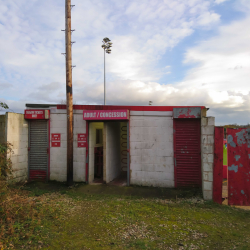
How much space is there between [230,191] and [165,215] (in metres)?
2.48

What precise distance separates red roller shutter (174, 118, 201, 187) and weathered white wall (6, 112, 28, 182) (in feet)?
22.1

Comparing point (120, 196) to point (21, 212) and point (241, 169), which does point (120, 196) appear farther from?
point (241, 169)

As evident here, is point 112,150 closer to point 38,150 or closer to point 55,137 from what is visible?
point 55,137

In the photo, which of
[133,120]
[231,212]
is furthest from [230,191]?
[133,120]

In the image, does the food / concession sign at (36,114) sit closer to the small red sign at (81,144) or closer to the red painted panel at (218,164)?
the small red sign at (81,144)

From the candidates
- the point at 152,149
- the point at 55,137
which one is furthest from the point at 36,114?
the point at 152,149

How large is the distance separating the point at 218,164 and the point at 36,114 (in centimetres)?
782

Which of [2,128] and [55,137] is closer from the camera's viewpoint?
[2,128]

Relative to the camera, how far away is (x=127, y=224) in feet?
17.3

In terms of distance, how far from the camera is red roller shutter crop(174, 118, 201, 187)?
336 inches

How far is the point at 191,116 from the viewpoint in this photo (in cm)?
848

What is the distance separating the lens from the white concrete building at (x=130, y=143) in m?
8.65

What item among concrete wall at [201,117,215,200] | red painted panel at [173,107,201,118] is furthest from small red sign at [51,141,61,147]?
concrete wall at [201,117,215,200]

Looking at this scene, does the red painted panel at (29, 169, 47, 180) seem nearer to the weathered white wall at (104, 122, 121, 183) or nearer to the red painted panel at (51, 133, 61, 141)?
the red painted panel at (51, 133, 61, 141)
